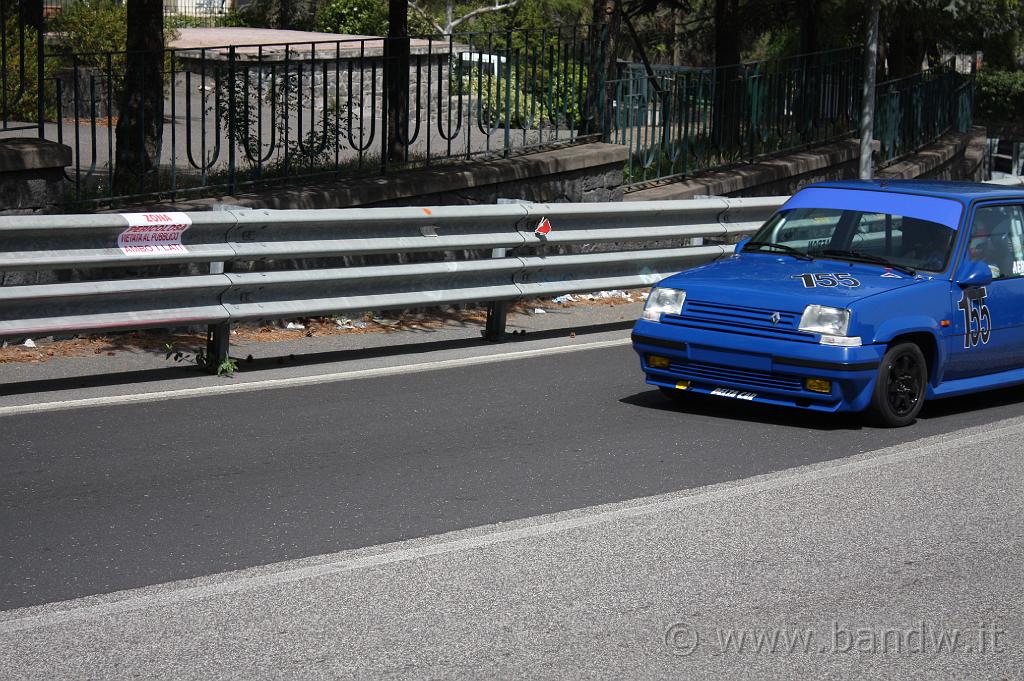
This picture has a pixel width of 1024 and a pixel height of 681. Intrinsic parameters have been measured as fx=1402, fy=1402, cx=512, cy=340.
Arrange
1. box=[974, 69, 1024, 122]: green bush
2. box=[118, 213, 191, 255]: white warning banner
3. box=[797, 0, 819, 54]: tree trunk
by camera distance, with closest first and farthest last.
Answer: box=[118, 213, 191, 255]: white warning banner < box=[797, 0, 819, 54]: tree trunk < box=[974, 69, 1024, 122]: green bush

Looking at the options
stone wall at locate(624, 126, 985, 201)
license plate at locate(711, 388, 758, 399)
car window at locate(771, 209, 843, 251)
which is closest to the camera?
license plate at locate(711, 388, 758, 399)

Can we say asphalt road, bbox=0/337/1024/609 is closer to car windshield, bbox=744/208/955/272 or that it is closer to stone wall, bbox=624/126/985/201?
car windshield, bbox=744/208/955/272

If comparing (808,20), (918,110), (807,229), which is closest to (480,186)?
(807,229)

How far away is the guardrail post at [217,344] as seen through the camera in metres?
9.26

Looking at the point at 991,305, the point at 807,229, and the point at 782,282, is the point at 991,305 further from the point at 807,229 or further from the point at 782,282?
the point at 782,282

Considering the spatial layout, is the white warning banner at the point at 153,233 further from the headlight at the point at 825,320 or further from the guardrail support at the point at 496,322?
the headlight at the point at 825,320

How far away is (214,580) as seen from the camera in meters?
5.29

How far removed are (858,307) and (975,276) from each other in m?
1.16

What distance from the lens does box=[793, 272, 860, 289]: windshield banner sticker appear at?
27.2 feet

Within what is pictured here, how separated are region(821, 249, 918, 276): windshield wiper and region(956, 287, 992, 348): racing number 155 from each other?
0.38 metres

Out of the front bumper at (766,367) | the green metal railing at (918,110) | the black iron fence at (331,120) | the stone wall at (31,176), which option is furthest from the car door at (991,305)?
the green metal railing at (918,110)

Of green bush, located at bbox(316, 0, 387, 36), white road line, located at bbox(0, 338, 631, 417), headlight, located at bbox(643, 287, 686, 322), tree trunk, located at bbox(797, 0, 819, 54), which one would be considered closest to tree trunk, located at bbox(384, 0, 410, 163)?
white road line, located at bbox(0, 338, 631, 417)

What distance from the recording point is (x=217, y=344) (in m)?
A: 9.27

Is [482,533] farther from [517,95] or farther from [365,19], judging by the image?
[365,19]
